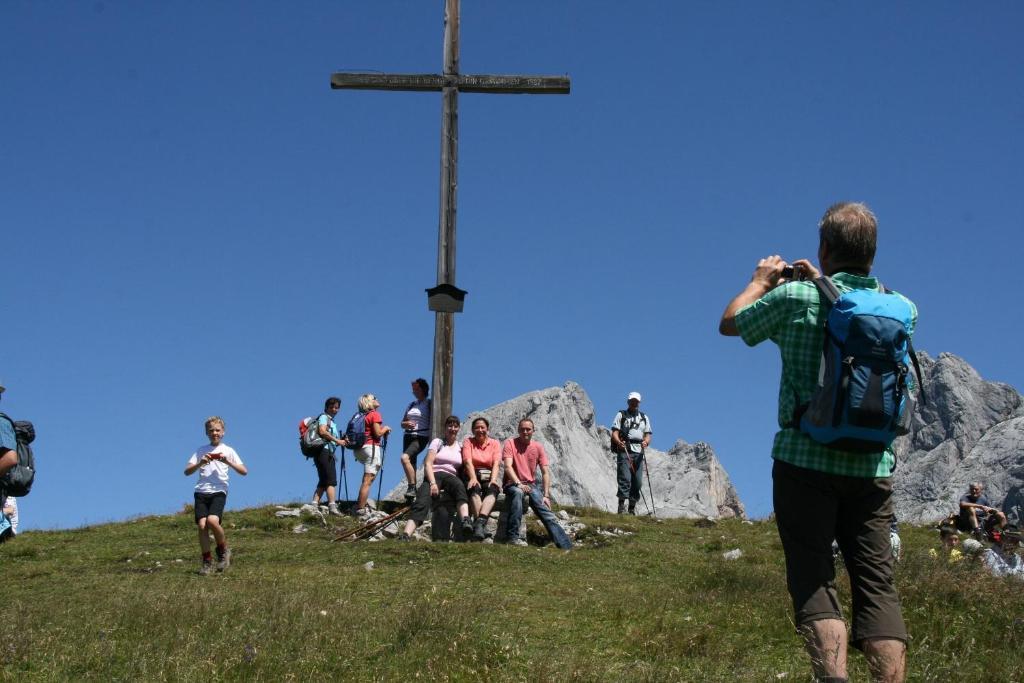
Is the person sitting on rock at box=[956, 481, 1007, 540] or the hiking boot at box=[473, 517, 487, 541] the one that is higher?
the person sitting on rock at box=[956, 481, 1007, 540]

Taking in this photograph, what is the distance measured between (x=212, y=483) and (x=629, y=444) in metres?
8.76

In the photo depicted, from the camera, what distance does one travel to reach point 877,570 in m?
5.08

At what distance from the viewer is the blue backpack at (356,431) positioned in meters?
19.3

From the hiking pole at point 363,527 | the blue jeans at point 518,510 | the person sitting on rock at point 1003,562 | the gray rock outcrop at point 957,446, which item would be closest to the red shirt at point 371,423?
the hiking pole at point 363,527

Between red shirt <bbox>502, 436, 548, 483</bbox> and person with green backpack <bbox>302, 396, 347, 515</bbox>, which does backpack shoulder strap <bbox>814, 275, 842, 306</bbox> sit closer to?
red shirt <bbox>502, 436, 548, 483</bbox>

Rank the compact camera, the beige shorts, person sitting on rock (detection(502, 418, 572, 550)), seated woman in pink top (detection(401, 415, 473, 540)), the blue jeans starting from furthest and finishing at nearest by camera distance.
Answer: the beige shorts
seated woman in pink top (detection(401, 415, 473, 540))
the blue jeans
person sitting on rock (detection(502, 418, 572, 550))
the compact camera

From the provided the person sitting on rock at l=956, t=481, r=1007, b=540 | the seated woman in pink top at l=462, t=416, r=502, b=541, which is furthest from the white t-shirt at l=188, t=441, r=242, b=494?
the person sitting on rock at l=956, t=481, r=1007, b=540

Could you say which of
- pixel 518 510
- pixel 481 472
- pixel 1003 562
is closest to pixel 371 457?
pixel 481 472

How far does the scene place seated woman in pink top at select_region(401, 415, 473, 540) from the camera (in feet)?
53.1

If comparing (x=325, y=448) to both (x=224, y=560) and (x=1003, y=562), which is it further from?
(x=1003, y=562)

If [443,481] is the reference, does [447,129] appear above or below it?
above

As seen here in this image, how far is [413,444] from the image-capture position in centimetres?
1903

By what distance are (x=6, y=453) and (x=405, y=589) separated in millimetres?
4384

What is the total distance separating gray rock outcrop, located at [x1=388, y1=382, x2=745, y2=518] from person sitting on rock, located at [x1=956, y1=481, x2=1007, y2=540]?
8510 millimetres
